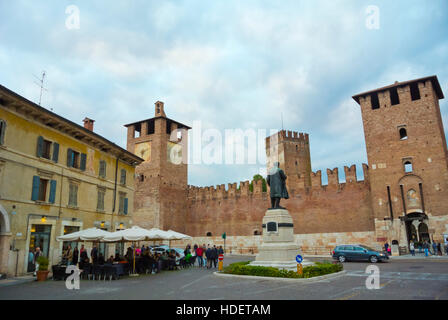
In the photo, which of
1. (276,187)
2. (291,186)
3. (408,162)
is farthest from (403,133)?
(276,187)

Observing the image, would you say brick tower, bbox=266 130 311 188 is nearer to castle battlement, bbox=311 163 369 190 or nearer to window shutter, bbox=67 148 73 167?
castle battlement, bbox=311 163 369 190

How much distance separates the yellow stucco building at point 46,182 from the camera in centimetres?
1404

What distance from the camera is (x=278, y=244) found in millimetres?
12445

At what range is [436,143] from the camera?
2505 centimetres

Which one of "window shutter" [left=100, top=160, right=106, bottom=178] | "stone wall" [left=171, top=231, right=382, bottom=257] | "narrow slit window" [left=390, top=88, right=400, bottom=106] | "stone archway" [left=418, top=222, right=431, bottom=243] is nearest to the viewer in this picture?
"window shutter" [left=100, top=160, right=106, bottom=178]

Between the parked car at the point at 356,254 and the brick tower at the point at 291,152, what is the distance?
27.7 metres

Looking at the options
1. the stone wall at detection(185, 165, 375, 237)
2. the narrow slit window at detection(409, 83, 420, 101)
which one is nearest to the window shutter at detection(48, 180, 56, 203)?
the stone wall at detection(185, 165, 375, 237)

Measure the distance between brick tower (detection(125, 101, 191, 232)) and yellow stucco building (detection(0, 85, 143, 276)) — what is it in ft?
45.3

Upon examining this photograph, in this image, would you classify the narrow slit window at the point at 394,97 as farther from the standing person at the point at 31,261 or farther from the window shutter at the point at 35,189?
the standing person at the point at 31,261

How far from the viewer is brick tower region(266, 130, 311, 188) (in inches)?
1935

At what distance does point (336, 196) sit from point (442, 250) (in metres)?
9.23

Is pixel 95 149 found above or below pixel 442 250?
above
